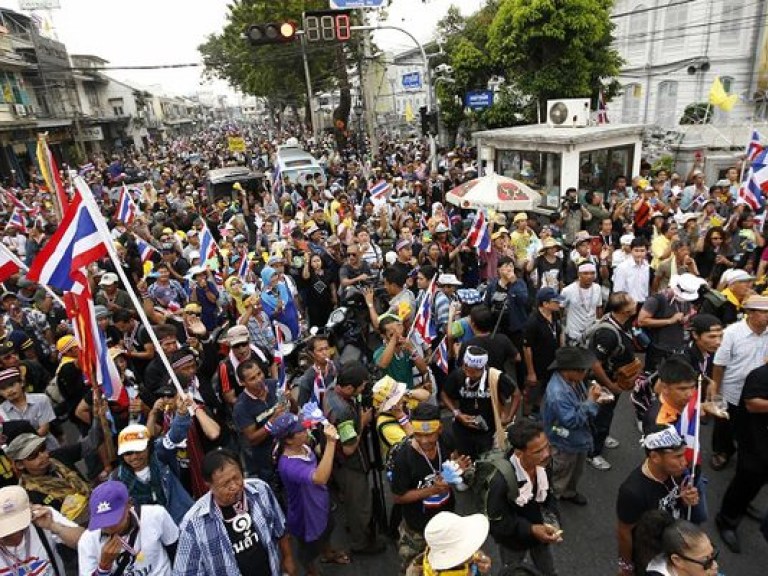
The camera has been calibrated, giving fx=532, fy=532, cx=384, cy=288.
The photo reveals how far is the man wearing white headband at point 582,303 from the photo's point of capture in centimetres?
588

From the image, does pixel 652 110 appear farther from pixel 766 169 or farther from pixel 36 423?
pixel 36 423

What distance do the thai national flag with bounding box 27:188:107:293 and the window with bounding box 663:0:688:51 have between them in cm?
3401

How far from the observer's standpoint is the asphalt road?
397 centimetres

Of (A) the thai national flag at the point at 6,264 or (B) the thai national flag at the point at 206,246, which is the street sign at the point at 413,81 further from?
(A) the thai national flag at the point at 6,264

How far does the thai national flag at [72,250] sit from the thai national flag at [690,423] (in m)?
4.14

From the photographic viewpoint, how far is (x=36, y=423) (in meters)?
4.59


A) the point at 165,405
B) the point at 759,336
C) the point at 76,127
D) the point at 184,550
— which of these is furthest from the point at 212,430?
the point at 76,127

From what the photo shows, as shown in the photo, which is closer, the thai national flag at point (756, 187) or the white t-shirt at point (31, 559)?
the white t-shirt at point (31, 559)

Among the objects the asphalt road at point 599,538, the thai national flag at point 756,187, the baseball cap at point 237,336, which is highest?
the thai national flag at point 756,187

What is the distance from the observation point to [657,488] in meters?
3.00

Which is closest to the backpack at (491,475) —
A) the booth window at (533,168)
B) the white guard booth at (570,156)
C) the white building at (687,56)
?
the white guard booth at (570,156)

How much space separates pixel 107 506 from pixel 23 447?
1.30 meters

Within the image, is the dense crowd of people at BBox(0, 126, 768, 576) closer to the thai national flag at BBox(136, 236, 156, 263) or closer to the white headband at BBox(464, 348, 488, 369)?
the white headband at BBox(464, 348, 488, 369)

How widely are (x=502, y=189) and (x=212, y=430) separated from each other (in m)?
7.87
